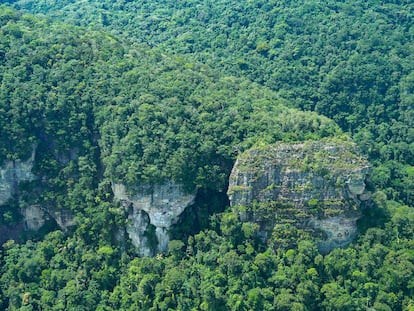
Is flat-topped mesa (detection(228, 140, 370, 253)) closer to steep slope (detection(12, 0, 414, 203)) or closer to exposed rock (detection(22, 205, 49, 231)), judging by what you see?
steep slope (detection(12, 0, 414, 203))

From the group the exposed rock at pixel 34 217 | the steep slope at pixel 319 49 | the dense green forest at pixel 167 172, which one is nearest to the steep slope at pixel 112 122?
the dense green forest at pixel 167 172

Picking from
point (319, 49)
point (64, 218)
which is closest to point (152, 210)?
point (64, 218)

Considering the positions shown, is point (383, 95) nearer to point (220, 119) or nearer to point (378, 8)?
point (378, 8)

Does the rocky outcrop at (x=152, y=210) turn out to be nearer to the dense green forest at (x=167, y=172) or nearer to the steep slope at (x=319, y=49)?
the dense green forest at (x=167, y=172)

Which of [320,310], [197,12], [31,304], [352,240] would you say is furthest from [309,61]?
[31,304]

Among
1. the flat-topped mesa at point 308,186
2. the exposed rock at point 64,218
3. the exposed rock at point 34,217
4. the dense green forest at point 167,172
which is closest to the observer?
the dense green forest at point 167,172

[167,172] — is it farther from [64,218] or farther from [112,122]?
[64,218]

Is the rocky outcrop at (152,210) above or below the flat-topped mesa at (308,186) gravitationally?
below
